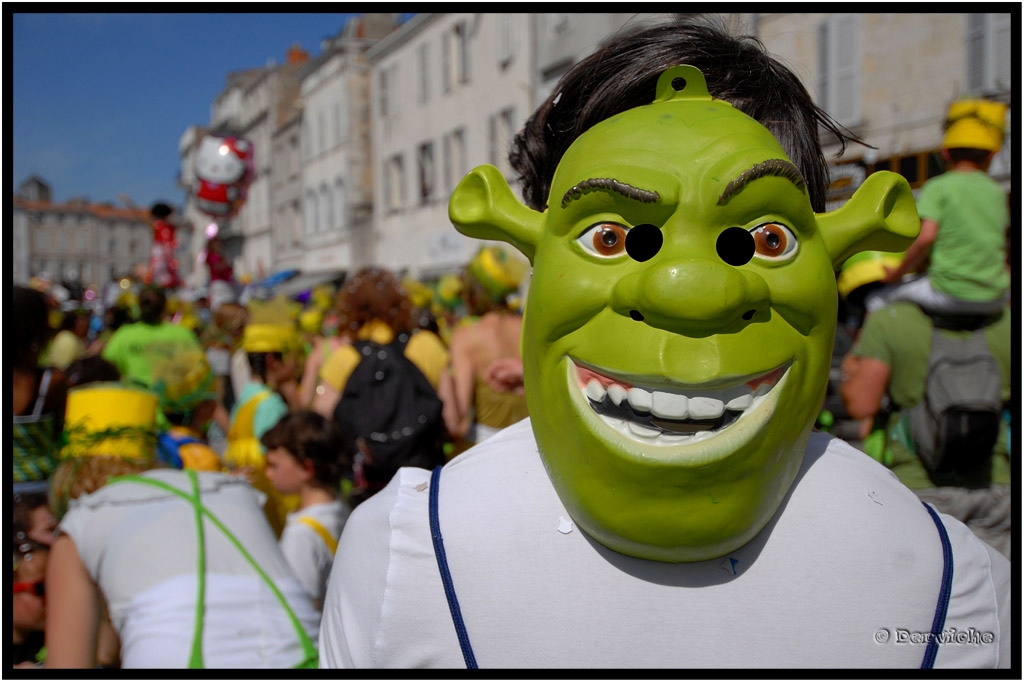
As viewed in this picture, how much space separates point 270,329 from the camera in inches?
183

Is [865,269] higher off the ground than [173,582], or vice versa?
[865,269]

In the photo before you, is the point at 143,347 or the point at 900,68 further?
the point at 900,68

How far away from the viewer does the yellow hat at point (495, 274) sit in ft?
13.5

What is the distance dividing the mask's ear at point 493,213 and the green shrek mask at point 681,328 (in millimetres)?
63

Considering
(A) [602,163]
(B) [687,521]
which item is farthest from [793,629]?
(A) [602,163]

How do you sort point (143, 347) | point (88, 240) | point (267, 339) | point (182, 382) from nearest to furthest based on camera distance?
point (182, 382), point (267, 339), point (143, 347), point (88, 240)

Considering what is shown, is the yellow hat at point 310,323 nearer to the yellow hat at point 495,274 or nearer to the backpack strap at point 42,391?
the yellow hat at point 495,274

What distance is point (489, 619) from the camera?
3.70 ft

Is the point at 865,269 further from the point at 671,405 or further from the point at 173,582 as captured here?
the point at 173,582

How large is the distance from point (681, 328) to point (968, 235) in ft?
7.21

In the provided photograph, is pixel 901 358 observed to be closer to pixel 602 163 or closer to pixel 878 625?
pixel 878 625

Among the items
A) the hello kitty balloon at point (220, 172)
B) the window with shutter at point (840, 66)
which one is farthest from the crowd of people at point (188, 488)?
the window with shutter at point (840, 66)

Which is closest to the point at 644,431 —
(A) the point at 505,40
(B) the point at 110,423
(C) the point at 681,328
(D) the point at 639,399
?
(D) the point at 639,399

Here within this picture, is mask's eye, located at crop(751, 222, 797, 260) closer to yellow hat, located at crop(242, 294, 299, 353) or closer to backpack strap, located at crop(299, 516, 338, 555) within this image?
backpack strap, located at crop(299, 516, 338, 555)
